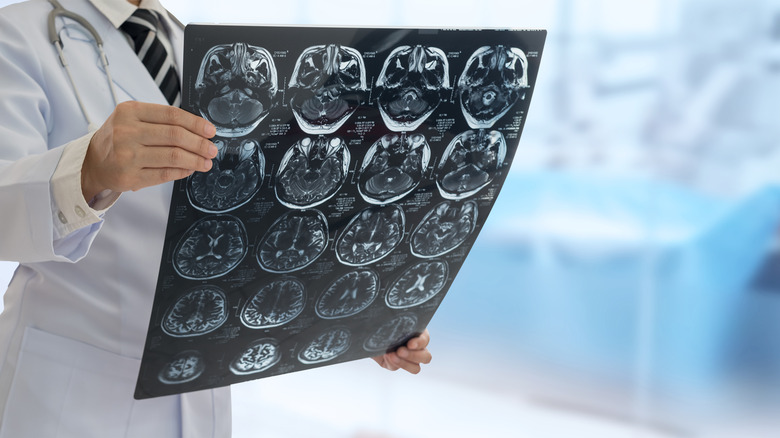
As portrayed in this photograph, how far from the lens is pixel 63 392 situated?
864 millimetres

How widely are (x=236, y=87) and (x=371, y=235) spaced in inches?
10.6

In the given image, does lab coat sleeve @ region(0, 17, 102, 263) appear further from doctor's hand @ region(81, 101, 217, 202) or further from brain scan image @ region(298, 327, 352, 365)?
brain scan image @ region(298, 327, 352, 365)

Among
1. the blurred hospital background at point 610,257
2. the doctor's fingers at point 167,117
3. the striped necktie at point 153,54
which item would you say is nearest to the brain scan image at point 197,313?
the doctor's fingers at point 167,117

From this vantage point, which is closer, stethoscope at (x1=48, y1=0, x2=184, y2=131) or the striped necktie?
stethoscope at (x1=48, y1=0, x2=184, y2=131)

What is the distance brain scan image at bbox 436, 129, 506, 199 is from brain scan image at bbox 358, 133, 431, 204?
→ 0.11 feet

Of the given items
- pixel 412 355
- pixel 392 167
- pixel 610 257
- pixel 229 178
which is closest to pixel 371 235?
pixel 392 167

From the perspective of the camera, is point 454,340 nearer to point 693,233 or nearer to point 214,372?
point 693,233

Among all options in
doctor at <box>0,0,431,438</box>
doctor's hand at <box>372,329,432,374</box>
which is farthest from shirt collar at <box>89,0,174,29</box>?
doctor's hand at <box>372,329,432,374</box>

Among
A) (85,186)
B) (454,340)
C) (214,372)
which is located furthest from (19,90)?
(454,340)

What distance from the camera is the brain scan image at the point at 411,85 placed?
704 millimetres

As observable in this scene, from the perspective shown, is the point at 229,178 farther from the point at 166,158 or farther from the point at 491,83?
the point at 491,83

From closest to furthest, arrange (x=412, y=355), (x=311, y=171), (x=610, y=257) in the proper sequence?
(x=311, y=171) → (x=412, y=355) → (x=610, y=257)

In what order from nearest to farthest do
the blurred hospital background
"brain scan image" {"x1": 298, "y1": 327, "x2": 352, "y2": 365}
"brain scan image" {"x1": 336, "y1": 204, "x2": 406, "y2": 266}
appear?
"brain scan image" {"x1": 336, "y1": 204, "x2": 406, "y2": 266}, "brain scan image" {"x1": 298, "y1": 327, "x2": 352, "y2": 365}, the blurred hospital background

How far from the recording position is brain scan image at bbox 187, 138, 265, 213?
66cm
